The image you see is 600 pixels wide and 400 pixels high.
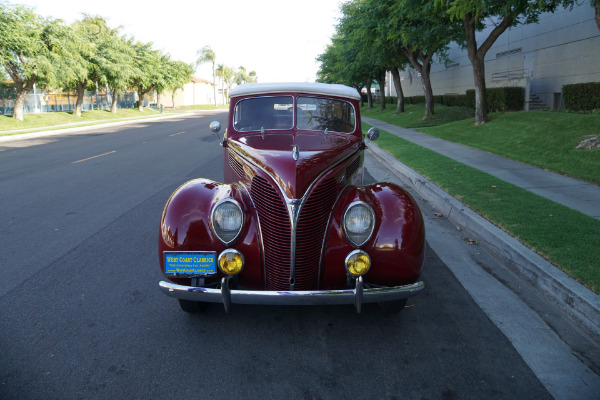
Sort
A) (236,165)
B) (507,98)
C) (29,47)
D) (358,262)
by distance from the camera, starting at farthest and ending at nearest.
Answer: (29,47)
(507,98)
(236,165)
(358,262)

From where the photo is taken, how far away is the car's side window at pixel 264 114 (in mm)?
4418

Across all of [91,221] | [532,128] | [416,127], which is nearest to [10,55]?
[416,127]

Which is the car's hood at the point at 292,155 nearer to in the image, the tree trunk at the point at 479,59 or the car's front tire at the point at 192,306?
the car's front tire at the point at 192,306

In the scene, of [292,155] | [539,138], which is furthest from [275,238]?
[539,138]

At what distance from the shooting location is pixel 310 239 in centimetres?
319

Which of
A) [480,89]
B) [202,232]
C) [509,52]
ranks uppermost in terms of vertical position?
[509,52]

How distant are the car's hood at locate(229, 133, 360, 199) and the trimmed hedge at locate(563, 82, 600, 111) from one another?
15722 millimetres

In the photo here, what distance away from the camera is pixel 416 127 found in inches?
820

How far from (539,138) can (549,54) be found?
38.5ft

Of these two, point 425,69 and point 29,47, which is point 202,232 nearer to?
point 425,69

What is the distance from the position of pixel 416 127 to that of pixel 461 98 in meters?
7.71

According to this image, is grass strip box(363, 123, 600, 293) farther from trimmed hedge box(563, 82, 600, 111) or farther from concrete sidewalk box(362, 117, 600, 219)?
trimmed hedge box(563, 82, 600, 111)

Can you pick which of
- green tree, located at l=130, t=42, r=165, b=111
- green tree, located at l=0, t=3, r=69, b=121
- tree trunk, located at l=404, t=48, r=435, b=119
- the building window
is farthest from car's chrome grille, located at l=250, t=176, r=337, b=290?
green tree, located at l=130, t=42, r=165, b=111

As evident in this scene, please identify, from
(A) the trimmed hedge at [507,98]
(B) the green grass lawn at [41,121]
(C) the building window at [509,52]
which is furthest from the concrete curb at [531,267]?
(B) the green grass lawn at [41,121]
